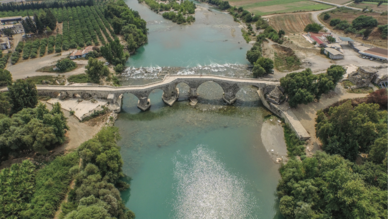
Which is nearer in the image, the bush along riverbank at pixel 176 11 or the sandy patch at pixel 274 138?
the sandy patch at pixel 274 138

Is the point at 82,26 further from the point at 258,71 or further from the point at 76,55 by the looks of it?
the point at 258,71

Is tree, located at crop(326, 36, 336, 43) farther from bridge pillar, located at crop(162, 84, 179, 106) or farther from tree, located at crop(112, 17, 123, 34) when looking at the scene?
tree, located at crop(112, 17, 123, 34)

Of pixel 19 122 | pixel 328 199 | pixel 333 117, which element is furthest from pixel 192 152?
pixel 19 122

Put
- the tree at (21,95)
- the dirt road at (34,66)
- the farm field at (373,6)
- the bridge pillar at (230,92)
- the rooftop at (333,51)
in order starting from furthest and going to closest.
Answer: the farm field at (373,6)
the rooftop at (333,51)
the dirt road at (34,66)
the bridge pillar at (230,92)
the tree at (21,95)

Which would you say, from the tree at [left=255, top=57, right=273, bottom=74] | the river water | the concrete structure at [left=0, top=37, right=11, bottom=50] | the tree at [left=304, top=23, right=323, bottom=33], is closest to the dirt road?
the concrete structure at [left=0, top=37, right=11, bottom=50]

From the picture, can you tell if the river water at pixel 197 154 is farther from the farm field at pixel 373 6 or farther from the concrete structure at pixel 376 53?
the farm field at pixel 373 6

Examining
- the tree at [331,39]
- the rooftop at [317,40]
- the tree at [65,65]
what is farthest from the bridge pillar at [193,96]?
the tree at [331,39]
